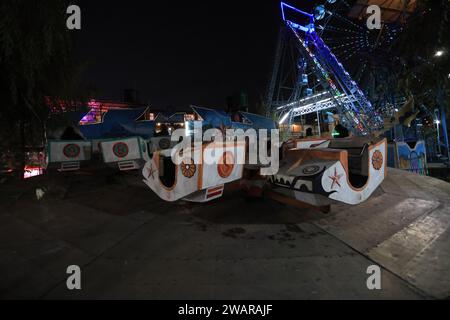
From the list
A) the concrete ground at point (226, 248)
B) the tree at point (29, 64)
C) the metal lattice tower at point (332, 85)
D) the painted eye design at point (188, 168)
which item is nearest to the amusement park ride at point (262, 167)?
the painted eye design at point (188, 168)

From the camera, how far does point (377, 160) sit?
4863 millimetres

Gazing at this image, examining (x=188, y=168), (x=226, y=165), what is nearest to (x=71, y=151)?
(x=188, y=168)

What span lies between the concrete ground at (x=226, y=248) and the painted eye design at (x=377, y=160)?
0.99m

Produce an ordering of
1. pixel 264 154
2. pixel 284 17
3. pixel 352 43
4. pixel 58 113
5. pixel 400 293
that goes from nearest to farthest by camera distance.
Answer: pixel 400 293 → pixel 264 154 → pixel 58 113 → pixel 352 43 → pixel 284 17

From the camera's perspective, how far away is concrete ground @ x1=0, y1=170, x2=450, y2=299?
8.76ft

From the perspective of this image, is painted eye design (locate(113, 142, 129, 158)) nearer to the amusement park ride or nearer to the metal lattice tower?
the amusement park ride

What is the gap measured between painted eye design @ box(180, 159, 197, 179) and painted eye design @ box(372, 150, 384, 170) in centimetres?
353

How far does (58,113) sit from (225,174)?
7.18 m

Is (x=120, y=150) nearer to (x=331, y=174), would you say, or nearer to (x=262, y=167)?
(x=262, y=167)

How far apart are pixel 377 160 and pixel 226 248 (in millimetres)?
3544
